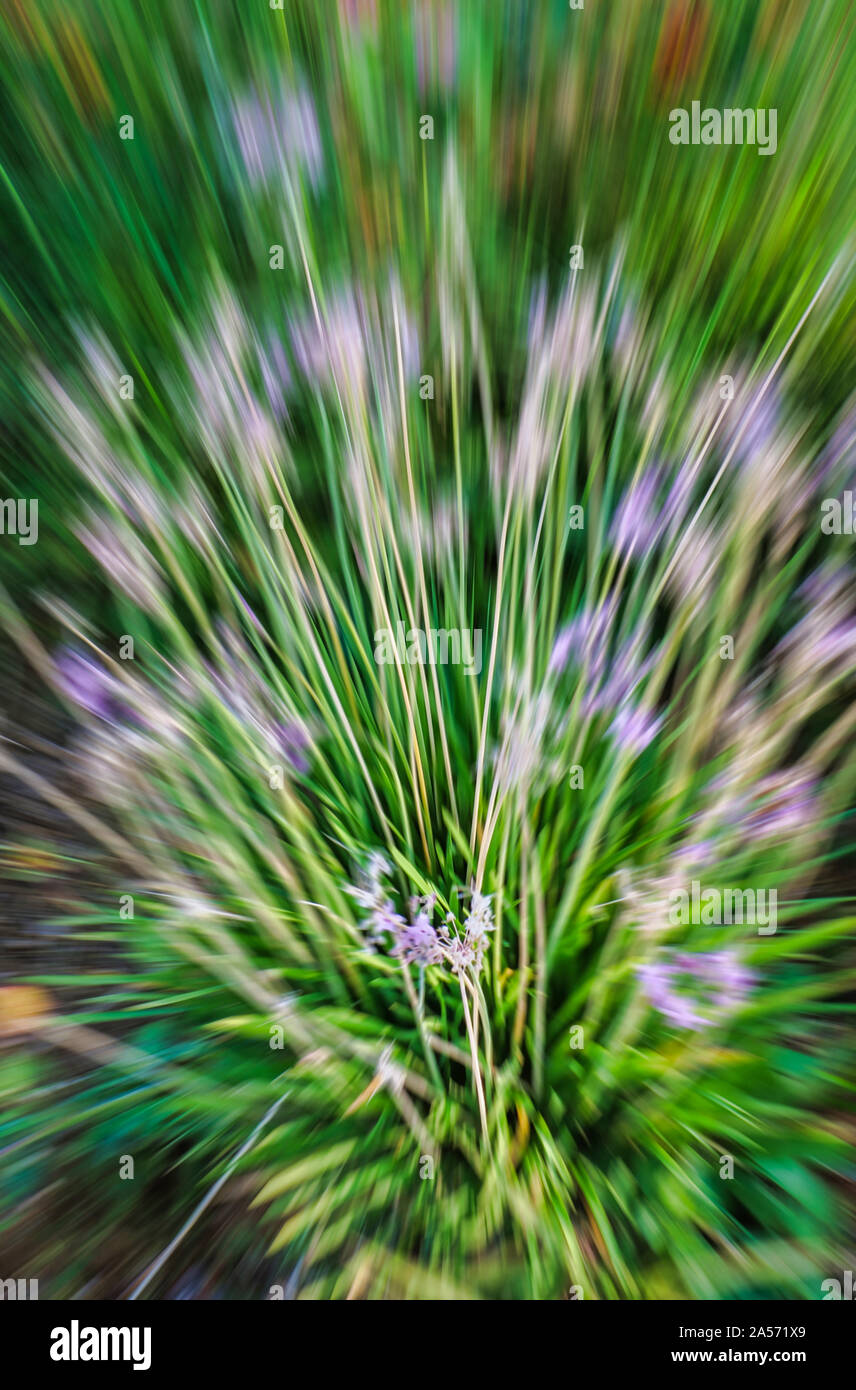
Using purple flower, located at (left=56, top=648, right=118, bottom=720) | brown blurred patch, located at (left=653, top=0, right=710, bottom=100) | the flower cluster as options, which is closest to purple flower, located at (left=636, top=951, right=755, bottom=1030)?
the flower cluster

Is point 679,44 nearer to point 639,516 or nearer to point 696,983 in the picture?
point 639,516

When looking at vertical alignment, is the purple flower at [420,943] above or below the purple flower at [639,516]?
below

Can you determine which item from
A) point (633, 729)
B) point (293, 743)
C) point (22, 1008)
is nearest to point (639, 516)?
point (633, 729)

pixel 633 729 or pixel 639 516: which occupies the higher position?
pixel 639 516

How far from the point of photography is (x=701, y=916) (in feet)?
2.27

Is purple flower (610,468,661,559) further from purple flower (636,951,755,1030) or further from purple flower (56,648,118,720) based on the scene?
purple flower (56,648,118,720)

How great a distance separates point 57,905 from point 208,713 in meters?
0.23

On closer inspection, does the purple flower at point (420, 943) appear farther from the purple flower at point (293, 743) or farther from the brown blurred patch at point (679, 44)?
the brown blurred patch at point (679, 44)

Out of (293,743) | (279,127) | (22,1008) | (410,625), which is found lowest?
(22,1008)

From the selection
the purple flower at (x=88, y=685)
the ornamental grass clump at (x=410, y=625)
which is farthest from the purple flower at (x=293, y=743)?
the purple flower at (x=88, y=685)

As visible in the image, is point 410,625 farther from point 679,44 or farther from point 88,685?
point 679,44
